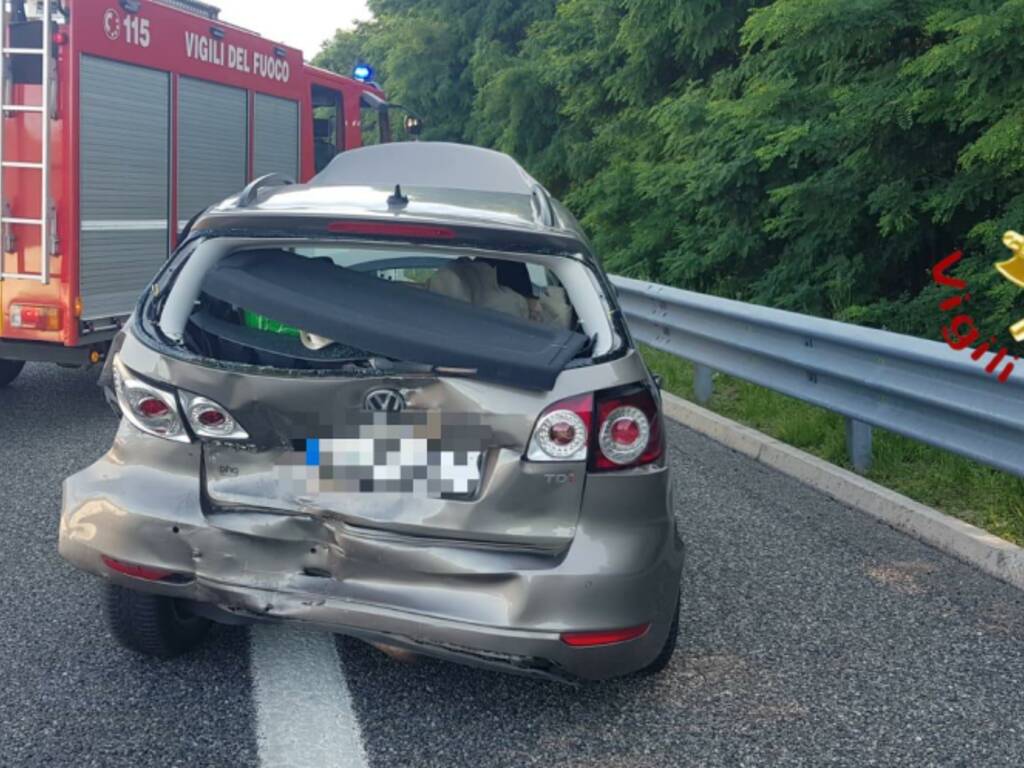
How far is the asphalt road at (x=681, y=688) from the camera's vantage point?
11.2ft

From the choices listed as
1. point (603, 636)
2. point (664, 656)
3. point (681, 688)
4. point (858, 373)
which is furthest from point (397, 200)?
point (858, 373)

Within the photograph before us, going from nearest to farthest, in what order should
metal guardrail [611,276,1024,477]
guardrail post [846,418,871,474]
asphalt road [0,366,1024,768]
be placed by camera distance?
asphalt road [0,366,1024,768], metal guardrail [611,276,1024,477], guardrail post [846,418,871,474]

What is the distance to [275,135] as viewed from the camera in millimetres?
11422

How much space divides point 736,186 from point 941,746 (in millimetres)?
8446

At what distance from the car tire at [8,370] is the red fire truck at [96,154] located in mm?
22

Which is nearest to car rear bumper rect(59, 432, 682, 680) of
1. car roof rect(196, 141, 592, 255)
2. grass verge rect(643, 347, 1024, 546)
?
car roof rect(196, 141, 592, 255)

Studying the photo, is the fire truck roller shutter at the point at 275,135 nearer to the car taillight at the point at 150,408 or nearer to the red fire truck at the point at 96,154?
the red fire truck at the point at 96,154

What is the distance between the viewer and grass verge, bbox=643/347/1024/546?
19.2 feet

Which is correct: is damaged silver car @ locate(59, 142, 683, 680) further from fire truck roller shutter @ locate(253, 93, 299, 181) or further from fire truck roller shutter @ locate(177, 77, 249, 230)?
fire truck roller shutter @ locate(253, 93, 299, 181)

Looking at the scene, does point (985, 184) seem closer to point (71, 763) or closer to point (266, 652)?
point (266, 652)

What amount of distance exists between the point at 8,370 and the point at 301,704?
634 centimetres

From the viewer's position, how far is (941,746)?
3.55 meters

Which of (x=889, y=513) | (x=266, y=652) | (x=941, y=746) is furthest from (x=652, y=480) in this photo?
(x=889, y=513)

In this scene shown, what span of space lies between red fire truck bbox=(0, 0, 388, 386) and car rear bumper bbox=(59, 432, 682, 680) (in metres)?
4.57
